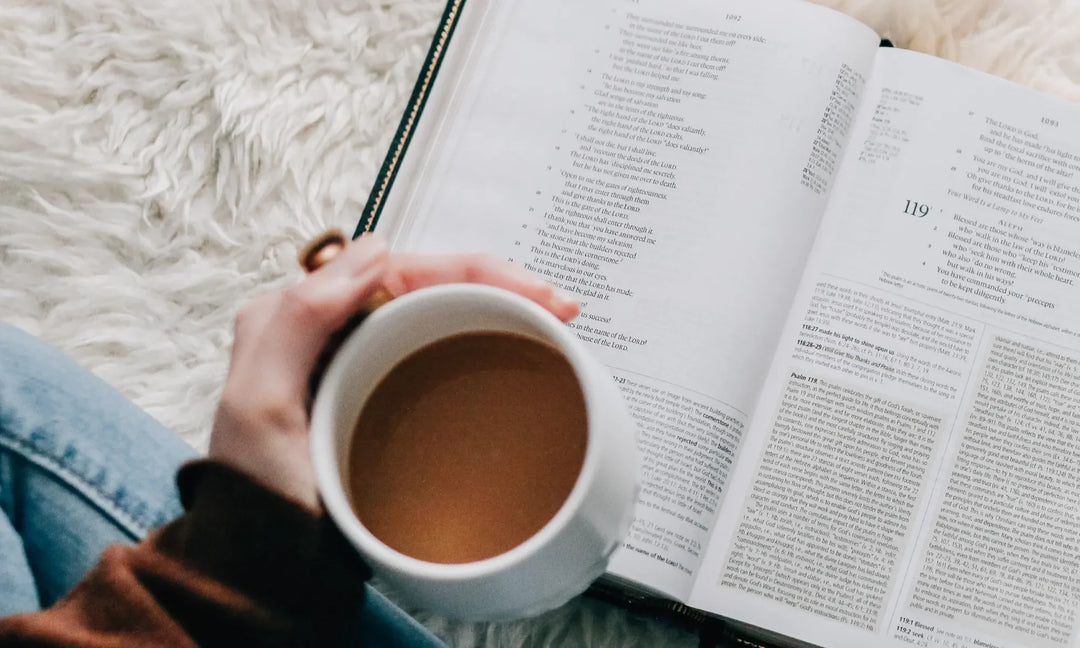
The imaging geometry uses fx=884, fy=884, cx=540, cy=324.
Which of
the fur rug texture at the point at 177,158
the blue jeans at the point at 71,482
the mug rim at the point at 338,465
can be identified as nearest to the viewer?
the mug rim at the point at 338,465

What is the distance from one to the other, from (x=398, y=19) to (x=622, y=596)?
0.41 meters

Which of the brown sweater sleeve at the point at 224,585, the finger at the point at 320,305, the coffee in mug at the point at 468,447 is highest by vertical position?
the finger at the point at 320,305

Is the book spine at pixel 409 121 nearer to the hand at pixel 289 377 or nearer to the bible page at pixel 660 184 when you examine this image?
the bible page at pixel 660 184

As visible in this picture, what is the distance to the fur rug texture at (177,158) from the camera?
23.4 inches

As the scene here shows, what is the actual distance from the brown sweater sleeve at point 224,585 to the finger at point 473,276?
0.10 metres

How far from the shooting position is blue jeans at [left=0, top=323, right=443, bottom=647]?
0.45 meters

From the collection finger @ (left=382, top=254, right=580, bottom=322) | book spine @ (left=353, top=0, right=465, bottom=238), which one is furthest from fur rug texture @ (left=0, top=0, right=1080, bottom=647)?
finger @ (left=382, top=254, right=580, bottom=322)

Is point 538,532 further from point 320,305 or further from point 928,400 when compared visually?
point 928,400

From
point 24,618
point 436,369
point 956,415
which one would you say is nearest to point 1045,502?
point 956,415

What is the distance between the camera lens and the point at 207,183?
0.61 m

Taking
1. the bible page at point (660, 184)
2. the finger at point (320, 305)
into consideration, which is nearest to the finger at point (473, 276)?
the finger at point (320, 305)

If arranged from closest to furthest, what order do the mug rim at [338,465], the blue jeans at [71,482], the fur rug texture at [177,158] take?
the mug rim at [338,465] < the blue jeans at [71,482] < the fur rug texture at [177,158]

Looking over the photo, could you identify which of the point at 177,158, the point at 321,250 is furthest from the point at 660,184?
the point at 177,158

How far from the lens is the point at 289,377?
0.32m
